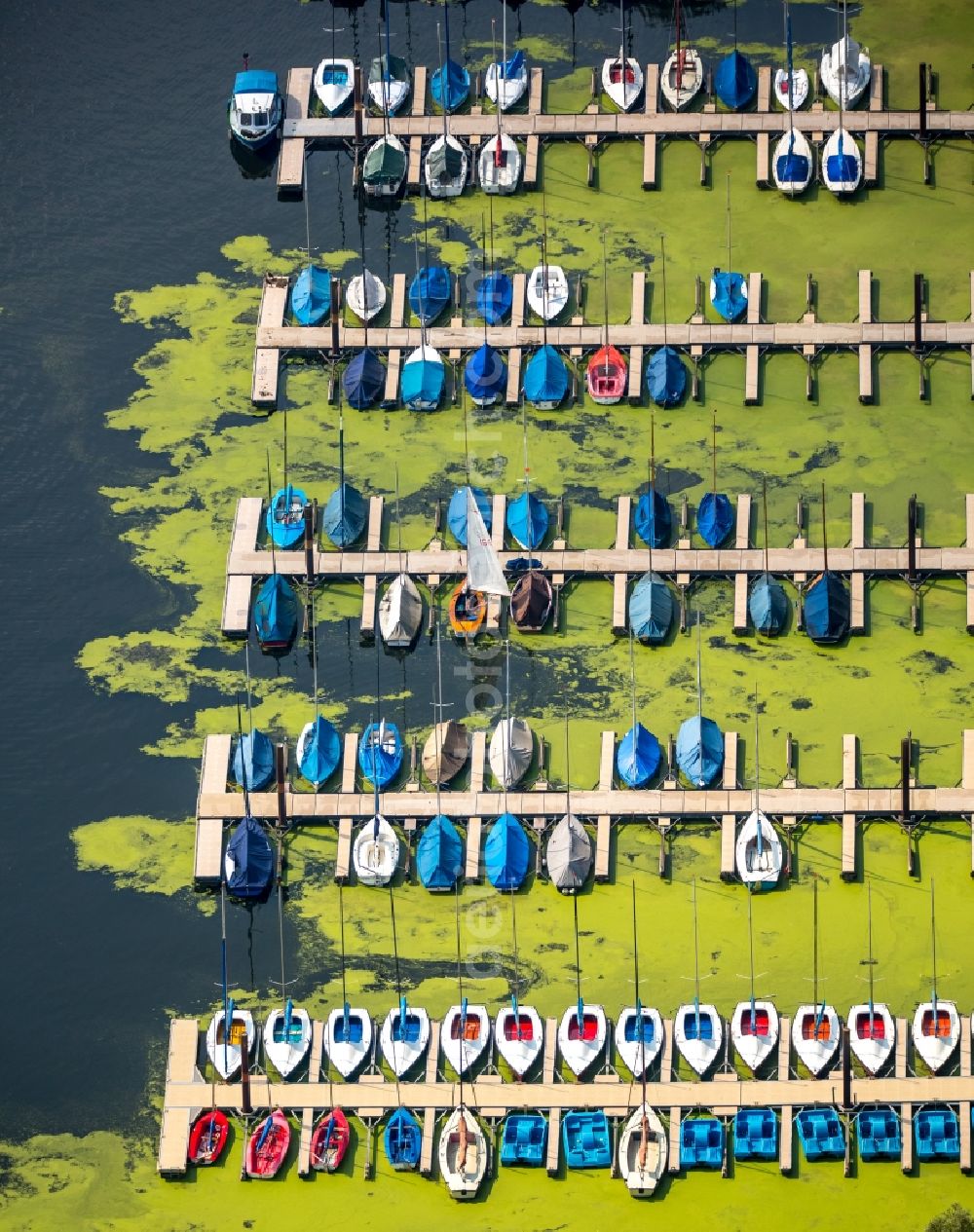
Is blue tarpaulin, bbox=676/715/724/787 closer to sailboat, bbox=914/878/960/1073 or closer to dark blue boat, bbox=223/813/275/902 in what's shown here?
sailboat, bbox=914/878/960/1073

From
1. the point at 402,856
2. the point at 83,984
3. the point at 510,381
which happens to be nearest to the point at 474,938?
the point at 402,856

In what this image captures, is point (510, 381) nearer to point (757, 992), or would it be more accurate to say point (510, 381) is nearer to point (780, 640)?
point (780, 640)

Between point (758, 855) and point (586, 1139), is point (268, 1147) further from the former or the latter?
point (758, 855)

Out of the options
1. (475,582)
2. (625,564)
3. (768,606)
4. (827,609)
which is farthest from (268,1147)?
(827,609)

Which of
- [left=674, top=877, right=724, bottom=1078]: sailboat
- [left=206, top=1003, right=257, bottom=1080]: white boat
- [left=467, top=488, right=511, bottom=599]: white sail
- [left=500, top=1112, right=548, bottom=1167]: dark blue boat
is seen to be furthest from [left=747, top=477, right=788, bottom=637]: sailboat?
[left=206, top=1003, right=257, bottom=1080]: white boat

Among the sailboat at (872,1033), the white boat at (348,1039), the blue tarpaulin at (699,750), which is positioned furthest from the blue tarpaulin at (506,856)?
the sailboat at (872,1033)
